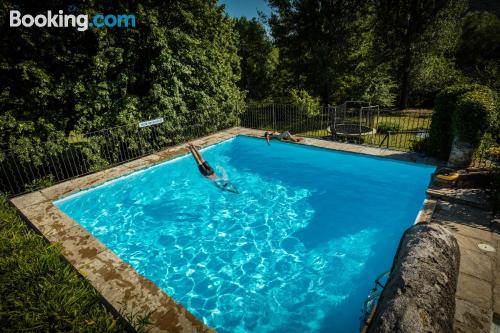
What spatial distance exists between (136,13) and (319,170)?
1054cm

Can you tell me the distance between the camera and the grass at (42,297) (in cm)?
320

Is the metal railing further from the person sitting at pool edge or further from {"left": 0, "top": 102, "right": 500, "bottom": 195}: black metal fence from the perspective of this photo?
the person sitting at pool edge

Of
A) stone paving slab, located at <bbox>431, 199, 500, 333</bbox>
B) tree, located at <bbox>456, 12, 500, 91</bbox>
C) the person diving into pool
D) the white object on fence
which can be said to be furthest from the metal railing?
tree, located at <bbox>456, 12, 500, 91</bbox>

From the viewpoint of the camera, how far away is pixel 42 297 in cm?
350

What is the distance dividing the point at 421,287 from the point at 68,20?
13.8 m

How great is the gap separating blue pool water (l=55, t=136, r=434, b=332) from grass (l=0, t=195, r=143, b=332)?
7.41 feet

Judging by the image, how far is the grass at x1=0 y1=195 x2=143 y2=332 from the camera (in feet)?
10.5

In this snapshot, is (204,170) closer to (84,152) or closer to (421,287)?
(84,152)

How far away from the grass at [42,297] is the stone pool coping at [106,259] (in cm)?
36

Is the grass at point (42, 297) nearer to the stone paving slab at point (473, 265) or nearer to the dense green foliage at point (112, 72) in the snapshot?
the stone paving slab at point (473, 265)

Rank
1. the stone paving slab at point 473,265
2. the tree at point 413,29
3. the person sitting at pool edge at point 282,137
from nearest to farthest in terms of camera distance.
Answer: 1. the stone paving slab at point 473,265
2. the person sitting at pool edge at point 282,137
3. the tree at point 413,29

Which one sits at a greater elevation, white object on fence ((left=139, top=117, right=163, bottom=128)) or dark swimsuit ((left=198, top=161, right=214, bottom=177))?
white object on fence ((left=139, top=117, right=163, bottom=128))

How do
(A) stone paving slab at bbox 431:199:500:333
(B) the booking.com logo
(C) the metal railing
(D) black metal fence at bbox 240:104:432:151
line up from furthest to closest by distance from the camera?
(D) black metal fence at bbox 240:104:432:151
(C) the metal railing
(B) the booking.com logo
(A) stone paving slab at bbox 431:199:500:333

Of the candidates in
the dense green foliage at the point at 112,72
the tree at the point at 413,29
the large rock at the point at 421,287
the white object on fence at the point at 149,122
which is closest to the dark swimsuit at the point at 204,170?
the white object on fence at the point at 149,122
